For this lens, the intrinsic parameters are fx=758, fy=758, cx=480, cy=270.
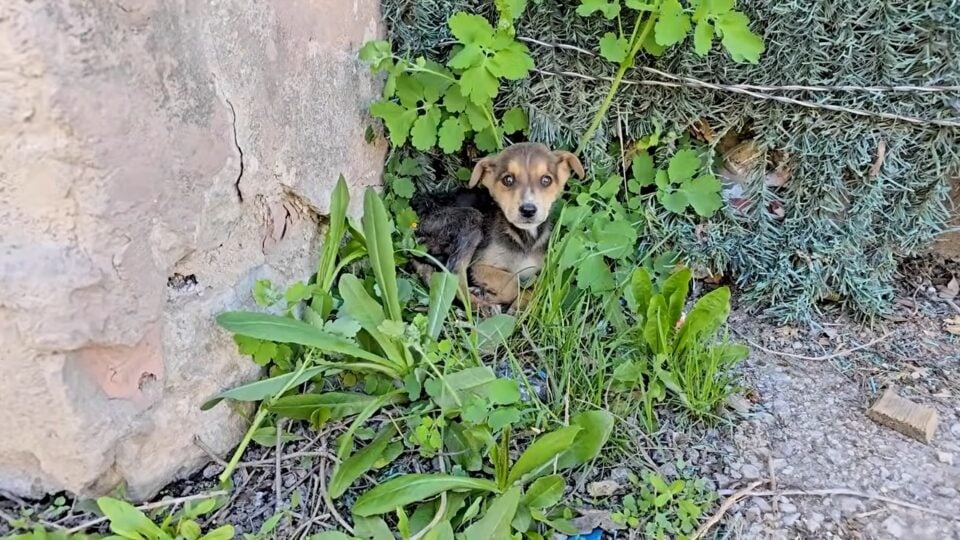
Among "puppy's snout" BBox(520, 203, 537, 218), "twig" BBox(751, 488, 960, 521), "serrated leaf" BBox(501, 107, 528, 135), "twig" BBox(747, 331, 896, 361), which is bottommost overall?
"twig" BBox(751, 488, 960, 521)

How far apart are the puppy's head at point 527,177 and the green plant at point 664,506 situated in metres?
1.30

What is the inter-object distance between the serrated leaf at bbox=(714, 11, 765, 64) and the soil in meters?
1.21

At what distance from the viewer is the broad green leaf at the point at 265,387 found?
97.7 inches

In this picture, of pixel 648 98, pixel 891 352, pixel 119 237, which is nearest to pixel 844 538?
pixel 891 352

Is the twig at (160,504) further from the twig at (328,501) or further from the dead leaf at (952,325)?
the dead leaf at (952,325)

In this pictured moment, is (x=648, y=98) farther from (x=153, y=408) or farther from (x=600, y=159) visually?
(x=153, y=408)

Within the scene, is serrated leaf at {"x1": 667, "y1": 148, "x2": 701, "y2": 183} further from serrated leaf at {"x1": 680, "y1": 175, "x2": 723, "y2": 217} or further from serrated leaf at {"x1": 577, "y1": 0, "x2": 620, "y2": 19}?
serrated leaf at {"x1": 577, "y1": 0, "x2": 620, "y2": 19}

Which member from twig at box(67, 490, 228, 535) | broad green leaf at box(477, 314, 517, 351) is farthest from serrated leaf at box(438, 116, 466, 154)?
twig at box(67, 490, 228, 535)

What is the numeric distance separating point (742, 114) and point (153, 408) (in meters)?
2.57

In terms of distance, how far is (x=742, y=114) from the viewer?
326 centimetres

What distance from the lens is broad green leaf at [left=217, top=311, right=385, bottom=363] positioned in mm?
2438

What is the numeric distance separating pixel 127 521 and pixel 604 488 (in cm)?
149

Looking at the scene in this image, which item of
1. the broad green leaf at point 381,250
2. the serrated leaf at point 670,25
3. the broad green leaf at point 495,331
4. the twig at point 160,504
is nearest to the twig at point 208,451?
the twig at point 160,504

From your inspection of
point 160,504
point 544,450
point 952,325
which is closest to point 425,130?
point 544,450
